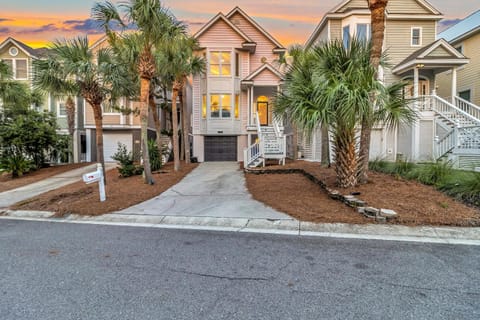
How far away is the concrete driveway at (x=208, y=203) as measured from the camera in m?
6.71

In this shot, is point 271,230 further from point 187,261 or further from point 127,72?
point 127,72

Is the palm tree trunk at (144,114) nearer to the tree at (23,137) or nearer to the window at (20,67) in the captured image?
the tree at (23,137)

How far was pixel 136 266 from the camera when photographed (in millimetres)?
3916

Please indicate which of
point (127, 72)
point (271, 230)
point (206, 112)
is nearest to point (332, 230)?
point (271, 230)

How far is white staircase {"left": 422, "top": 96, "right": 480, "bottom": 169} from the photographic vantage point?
33.6ft

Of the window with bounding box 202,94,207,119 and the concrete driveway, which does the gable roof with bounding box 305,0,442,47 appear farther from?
the concrete driveway

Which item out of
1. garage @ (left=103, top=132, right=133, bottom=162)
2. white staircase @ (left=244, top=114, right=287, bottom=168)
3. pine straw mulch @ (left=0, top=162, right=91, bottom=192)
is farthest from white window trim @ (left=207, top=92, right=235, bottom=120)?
pine straw mulch @ (left=0, top=162, right=91, bottom=192)

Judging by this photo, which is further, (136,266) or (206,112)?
(206,112)

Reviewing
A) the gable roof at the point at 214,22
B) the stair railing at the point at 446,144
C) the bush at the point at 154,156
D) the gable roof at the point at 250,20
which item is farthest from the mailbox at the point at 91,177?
the gable roof at the point at 250,20

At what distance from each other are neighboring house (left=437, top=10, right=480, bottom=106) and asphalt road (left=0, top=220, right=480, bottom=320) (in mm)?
18361

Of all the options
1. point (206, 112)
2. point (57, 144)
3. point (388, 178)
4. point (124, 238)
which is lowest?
point (124, 238)

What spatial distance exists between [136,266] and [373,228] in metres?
4.52

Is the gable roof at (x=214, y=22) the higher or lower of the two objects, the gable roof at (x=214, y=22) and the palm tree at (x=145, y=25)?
the higher

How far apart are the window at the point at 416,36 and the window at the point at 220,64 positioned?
11.7 meters
